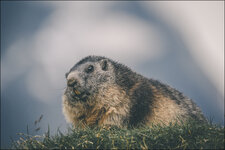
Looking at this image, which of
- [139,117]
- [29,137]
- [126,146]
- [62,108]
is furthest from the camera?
[62,108]

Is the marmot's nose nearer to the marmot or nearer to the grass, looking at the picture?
the marmot

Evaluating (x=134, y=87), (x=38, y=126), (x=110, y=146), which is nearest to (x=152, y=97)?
(x=134, y=87)

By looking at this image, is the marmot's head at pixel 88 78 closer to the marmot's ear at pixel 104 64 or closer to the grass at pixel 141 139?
the marmot's ear at pixel 104 64

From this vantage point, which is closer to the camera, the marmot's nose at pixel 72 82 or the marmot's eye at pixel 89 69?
the marmot's nose at pixel 72 82

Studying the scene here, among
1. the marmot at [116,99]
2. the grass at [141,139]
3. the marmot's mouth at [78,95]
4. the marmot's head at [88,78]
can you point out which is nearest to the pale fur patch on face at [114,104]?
the marmot at [116,99]

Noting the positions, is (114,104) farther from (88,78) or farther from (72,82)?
(72,82)

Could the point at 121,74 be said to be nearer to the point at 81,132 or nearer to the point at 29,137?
the point at 81,132
